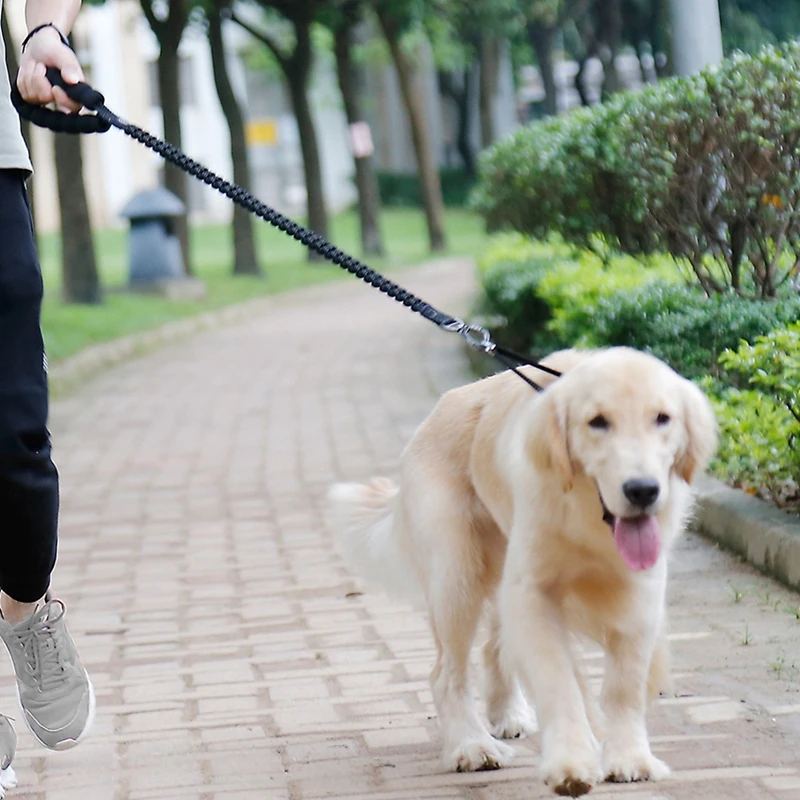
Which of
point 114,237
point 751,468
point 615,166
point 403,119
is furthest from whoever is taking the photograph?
point 403,119

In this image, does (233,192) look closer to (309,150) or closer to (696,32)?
(696,32)

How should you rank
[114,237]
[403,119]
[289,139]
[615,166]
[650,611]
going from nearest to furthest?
[650,611], [615,166], [114,237], [403,119], [289,139]

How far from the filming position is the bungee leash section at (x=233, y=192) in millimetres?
3531

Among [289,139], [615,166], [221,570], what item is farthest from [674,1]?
[289,139]

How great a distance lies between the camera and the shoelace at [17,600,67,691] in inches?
139

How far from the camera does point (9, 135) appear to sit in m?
3.36

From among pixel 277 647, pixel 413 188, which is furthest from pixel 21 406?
pixel 413 188

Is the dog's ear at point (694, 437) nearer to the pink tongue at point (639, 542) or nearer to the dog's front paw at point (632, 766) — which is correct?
the pink tongue at point (639, 542)

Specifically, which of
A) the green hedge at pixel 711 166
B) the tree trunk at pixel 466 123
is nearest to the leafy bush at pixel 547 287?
the green hedge at pixel 711 166

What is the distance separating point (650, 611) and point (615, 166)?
573 centimetres

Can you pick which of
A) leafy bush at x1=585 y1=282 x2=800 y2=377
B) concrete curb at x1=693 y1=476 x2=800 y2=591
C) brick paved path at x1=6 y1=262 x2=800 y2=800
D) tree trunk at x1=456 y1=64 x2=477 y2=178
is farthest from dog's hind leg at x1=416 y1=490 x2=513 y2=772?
tree trunk at x1=456 y1=64 x2=477 y2=178

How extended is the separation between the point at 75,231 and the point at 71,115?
1567cm

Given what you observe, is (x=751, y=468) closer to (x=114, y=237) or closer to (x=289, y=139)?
(x=114, y=237)

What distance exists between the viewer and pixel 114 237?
155 ft
